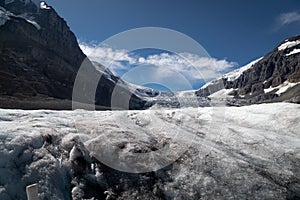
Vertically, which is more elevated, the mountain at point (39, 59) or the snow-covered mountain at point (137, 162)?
the mountain at point (39, 59)

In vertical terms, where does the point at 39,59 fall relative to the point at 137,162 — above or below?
above

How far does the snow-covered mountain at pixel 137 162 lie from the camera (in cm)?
596

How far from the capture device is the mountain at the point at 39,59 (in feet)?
240

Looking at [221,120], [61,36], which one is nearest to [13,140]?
[221,120]

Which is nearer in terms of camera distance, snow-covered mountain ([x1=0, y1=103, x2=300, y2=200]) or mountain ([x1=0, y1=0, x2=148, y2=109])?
snow-covered mountain ([x1=0, y1=103, x2=300, y2=200])

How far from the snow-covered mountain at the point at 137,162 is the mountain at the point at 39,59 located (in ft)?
139

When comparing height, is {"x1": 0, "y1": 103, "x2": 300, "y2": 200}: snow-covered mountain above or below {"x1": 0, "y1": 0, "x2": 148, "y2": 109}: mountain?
below

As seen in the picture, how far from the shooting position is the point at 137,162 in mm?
7121

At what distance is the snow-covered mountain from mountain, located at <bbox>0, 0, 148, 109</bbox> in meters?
42.4

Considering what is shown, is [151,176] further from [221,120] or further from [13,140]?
[221,120]

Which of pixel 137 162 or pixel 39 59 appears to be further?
pixel 39 59

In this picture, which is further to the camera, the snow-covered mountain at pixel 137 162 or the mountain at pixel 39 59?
the mountain at pixel 39 59

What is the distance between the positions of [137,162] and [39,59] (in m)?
117

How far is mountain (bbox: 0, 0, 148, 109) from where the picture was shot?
7306cm
